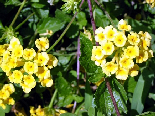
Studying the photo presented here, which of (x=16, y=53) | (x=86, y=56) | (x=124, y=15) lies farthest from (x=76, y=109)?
(x=124, y=15)

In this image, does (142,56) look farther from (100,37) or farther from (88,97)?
(88,97)

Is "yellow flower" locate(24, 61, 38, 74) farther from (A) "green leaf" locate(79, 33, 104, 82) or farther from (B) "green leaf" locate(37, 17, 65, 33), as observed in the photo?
(B) "green leaf" locate(37, 17, 65, 33)

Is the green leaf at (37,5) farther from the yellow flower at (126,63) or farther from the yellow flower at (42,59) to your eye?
the yellow flower at (126,63)

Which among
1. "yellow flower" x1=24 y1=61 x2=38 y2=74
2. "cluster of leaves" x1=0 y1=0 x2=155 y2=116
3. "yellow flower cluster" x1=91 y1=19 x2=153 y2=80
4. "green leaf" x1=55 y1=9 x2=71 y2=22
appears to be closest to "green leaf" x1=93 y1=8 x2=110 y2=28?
"cluster of leaves" x1=0 y1=0 x2=155 y2=116

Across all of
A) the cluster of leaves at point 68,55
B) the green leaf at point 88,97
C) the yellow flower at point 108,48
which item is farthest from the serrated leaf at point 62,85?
the yellow flower at point 108,48

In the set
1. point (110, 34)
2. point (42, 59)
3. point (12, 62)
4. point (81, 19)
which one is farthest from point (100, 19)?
point (12, 62)

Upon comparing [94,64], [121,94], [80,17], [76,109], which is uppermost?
[80,17]

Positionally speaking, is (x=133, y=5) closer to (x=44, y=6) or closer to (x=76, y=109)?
(x=44, y=6)
